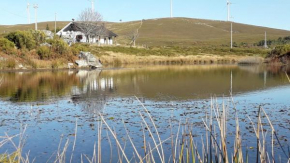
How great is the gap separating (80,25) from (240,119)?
77382mm

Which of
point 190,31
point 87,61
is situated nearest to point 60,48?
point 87,61

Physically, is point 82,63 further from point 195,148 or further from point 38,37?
point 195,148

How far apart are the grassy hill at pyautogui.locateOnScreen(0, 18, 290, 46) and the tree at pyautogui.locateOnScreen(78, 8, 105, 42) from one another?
38.5m

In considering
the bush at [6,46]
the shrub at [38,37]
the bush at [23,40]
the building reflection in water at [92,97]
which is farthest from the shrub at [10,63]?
the building reflection in water at [92,97]

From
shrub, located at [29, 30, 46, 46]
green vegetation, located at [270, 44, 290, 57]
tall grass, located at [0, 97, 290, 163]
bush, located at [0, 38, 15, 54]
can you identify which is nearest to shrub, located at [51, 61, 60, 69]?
bush, located at [0, 38, 15, 54]

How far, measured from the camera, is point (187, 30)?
162m

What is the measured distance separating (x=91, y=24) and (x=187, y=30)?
3145 inches

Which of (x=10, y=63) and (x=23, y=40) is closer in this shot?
(x=10, y=63)

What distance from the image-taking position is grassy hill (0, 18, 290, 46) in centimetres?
14150

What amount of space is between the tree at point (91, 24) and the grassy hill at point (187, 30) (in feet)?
126

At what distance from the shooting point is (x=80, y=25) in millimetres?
89188

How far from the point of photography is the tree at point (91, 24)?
288ft

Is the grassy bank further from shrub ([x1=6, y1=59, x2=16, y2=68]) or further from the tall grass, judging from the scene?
the tall grass

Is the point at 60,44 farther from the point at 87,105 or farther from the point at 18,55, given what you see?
the point at 87,105
